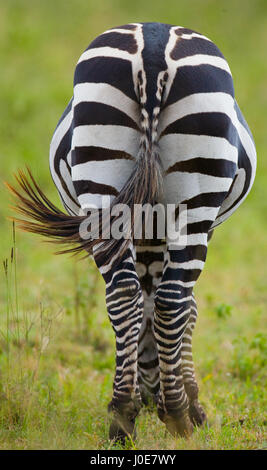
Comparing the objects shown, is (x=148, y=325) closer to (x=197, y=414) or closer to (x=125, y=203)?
(x=197, y=414)

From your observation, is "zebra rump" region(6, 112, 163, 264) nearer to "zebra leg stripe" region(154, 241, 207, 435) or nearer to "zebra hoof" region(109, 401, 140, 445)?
"zebra leg stripe" region(154, 241, 207, 435)

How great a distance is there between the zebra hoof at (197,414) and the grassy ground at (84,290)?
0.32ft

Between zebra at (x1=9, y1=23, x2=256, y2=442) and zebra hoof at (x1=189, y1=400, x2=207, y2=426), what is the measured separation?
0.69 m

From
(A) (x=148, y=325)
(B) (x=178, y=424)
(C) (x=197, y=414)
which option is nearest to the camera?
(B) (x=178, y=424)

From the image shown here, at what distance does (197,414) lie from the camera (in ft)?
12.5

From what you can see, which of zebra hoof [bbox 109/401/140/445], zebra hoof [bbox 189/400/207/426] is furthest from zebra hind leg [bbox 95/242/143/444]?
zebra hoof [bbox 189/400/207/426]

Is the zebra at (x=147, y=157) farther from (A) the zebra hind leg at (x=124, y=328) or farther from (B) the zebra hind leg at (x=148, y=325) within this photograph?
(B) the zebra hind leg at (x=148, y=325)

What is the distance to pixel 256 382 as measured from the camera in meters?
4.67

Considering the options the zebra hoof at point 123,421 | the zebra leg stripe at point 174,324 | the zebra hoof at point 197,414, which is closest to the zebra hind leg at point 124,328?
the zebra hoof at point 123,421

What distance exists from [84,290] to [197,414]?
2.31 meters

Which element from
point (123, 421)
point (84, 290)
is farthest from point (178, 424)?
point (84, 290)

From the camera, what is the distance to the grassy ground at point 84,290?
3395 mm
